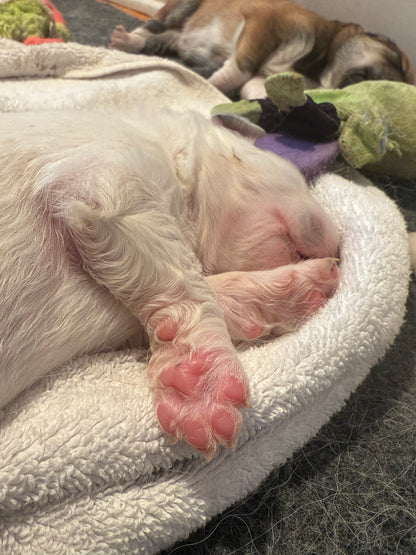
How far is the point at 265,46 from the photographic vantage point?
244 centimetres

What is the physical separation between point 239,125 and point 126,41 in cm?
160

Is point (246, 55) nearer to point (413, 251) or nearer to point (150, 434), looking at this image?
Answer: point (413, 251)

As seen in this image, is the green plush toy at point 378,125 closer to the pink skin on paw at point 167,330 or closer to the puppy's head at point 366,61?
the pink skin on paw at point 167,330

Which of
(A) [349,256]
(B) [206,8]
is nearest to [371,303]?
(A) [349,256]

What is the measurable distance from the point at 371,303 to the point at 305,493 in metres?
0.37

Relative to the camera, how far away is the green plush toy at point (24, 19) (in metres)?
1.72

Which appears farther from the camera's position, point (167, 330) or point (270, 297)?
point (270, 297)

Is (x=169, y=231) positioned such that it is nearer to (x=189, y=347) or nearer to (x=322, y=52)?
(x=189, y=347)

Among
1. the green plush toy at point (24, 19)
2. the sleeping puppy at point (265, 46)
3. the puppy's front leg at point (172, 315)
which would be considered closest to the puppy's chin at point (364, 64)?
the sleeping puppy at point (265, 46)

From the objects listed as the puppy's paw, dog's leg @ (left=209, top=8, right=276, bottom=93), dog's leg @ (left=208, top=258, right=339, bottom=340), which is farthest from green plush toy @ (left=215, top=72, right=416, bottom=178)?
the puppy's paw

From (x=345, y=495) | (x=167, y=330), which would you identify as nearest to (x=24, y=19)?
(x=167, y=330)

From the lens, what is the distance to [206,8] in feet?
9.07

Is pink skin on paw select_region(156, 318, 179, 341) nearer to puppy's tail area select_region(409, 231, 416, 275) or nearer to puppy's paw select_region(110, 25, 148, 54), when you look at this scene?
puppy's tail area select_region(409, 231, 416, 275)

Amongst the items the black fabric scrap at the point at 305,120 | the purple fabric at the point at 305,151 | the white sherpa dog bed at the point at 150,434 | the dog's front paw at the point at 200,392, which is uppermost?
the black fabric scrap at the point at 305,120
